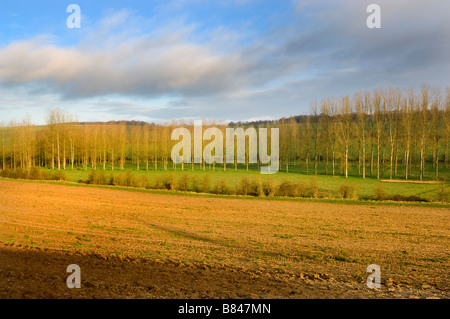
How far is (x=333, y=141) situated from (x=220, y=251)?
51649mm

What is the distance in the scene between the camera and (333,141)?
57.5m

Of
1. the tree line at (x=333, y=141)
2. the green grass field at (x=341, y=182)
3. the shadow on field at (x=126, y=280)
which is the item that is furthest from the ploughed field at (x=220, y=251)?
the tree line at (x=333, y=141)

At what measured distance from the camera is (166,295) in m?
6.35

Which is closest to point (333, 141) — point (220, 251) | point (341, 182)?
point (341, 182)

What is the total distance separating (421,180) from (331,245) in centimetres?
4011

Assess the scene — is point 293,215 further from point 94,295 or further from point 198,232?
point 94,295

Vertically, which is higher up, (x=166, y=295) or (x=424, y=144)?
(x=424, y=144)

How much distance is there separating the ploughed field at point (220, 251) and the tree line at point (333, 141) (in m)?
34.5

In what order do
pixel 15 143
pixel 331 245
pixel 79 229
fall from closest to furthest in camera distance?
pixel 331 245, pixel 79 229, pixel 15 143

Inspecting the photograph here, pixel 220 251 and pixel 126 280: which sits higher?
pixel 126 280

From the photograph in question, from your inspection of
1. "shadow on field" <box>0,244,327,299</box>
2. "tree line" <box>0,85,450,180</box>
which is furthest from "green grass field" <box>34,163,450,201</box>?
"shadow on field" <box>0,244,327,299</box>

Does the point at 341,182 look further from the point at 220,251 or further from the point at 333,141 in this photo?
the point at 220,251

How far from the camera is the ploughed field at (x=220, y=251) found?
682 cm
